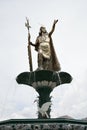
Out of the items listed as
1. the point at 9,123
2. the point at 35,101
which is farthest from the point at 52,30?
the point at 9,123

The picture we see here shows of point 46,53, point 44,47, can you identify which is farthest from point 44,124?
point 44,47

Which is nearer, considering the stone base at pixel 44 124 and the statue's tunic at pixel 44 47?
the stone base at pixel 44 124

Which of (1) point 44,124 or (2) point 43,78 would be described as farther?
(2) point 43,78

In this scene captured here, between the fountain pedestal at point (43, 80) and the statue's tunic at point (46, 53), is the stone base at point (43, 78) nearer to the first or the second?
the fountain pedestal at point (43, 80)

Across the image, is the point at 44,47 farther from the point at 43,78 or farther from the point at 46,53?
the point at 43,78

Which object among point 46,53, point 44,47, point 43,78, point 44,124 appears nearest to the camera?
point 44,124

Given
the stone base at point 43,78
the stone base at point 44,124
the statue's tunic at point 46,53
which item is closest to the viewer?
the stone base at point 44,124

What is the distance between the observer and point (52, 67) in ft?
Answer: 84.9

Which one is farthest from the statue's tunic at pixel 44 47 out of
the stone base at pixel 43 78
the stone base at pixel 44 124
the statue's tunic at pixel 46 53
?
the stone base at pixel 44 124

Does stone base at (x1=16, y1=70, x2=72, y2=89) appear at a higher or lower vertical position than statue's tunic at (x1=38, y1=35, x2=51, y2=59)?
lower

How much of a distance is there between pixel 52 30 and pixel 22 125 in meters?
9.87

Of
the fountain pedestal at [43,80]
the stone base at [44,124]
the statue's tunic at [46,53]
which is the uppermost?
the statue's tunic at [46,53]

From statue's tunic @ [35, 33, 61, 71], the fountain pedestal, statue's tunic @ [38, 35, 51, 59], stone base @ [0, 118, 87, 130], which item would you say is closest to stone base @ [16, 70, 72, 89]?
the fountain pedestal

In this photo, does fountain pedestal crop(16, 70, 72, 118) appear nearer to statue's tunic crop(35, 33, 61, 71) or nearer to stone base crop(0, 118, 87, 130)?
statue's tunic crop(35, 33, 61, 71)
